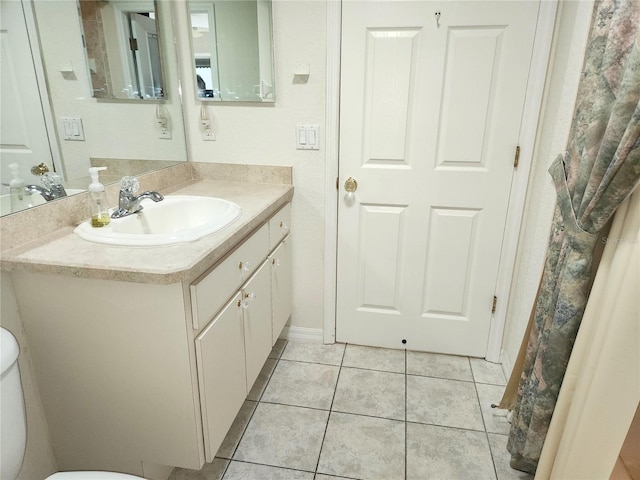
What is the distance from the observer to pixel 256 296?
1687 mm

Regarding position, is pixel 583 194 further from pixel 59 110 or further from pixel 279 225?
pixel 59 110

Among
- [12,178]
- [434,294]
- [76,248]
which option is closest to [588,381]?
[434,294]

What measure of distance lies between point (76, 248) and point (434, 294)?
1.68m

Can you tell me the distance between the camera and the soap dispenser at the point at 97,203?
1370mm

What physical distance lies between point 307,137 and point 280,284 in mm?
743

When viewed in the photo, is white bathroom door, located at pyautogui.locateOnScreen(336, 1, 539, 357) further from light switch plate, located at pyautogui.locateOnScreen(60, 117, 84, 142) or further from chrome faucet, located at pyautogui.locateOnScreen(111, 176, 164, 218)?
light switch plate, located at pyautogui.locateOnScreen(60, 117, 84, 142)

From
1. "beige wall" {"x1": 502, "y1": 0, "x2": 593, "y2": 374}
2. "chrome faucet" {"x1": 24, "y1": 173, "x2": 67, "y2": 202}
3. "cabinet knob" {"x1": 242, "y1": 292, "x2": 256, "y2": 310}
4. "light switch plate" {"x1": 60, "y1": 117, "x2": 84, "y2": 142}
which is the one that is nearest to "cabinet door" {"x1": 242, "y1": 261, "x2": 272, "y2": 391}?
"cabinet knob" {"x1": 242, "y1": 292, "x2": 256, "y2": 310}

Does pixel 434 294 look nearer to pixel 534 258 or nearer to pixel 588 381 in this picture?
pixel 534 258

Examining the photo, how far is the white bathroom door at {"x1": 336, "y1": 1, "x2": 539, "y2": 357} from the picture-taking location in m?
1.80

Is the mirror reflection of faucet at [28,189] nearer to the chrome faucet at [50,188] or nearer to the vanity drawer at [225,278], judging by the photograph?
the chrome faucet at [50,188]

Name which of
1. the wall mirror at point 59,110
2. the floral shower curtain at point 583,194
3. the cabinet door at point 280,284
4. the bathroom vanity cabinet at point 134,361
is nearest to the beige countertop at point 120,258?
the bathroom vanity cabinet at point 134,361

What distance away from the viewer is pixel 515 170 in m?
1.93

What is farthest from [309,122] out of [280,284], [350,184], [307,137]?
[280,284]

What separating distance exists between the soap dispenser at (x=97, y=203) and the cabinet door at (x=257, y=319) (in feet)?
1.76
